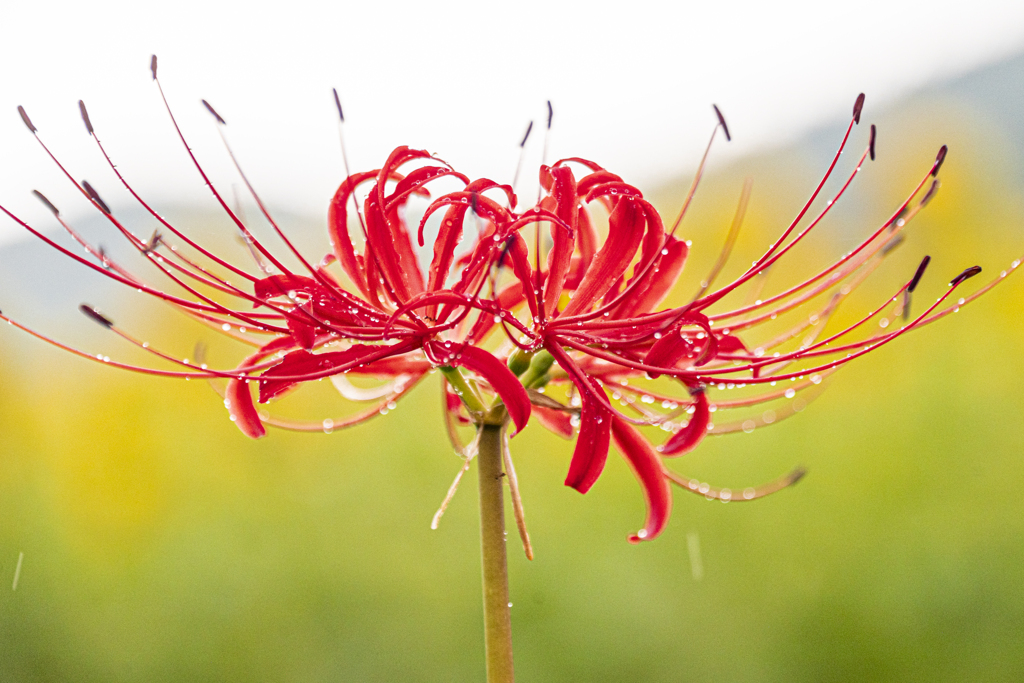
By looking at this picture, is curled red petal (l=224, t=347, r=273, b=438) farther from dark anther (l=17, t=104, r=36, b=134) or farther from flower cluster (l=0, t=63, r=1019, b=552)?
dark anther (l=17, t=104, r=36, b=134)

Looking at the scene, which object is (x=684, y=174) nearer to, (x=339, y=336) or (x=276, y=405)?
(x=276, y=405)

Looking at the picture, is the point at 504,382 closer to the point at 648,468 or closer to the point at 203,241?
the point at 648,468

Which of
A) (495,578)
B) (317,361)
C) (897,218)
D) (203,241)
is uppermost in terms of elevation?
(203,241)

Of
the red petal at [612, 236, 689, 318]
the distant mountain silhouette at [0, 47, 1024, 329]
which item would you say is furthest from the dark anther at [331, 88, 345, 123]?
the distant mountain silhouette at [0, 47, 1024, 329]

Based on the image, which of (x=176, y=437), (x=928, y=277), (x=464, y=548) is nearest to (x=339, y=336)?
(x=464, y=548)

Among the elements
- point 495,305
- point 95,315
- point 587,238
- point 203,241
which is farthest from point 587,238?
Answer: point 203,241
